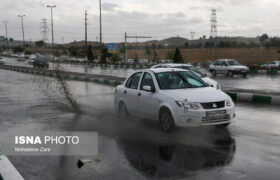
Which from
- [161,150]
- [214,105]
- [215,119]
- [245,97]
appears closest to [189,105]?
[214,105]

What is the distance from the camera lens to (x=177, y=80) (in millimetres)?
8664

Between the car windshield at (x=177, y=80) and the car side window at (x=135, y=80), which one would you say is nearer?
the car windshield at (x=177, y=80)

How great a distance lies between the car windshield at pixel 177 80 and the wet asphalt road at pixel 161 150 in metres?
1.09

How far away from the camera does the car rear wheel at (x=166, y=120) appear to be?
7809 mm

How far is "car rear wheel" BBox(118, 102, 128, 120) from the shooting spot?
32.2 ft

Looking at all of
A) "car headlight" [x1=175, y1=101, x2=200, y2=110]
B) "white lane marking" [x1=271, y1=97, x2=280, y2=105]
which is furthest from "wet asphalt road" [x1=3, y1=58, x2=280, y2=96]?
"car headlight" [x1=175, y1=101, x2=200, y2=110]

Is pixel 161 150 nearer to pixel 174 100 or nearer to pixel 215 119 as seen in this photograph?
pixel 174 100

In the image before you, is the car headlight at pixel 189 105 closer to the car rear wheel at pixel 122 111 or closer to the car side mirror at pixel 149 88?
the car side mirror at pixel 149 88

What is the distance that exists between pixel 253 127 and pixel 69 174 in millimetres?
5035

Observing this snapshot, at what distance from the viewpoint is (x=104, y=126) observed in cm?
896

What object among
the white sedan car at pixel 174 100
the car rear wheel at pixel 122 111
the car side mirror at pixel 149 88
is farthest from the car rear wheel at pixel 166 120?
the car rear wheel at pixel 122 111

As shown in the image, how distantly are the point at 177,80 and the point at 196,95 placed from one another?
1.04m

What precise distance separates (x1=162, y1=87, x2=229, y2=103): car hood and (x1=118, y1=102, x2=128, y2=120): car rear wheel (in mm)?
1986

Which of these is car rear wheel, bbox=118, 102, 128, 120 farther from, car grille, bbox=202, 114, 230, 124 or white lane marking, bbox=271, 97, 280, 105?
white lane marking, bbox=271, 97, 280, 105
